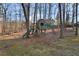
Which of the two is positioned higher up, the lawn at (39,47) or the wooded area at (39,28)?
the wooded area at (39,28)

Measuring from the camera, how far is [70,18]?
3057 millimetres

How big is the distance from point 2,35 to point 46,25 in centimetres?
40

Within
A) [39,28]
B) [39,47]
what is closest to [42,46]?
[39,47]

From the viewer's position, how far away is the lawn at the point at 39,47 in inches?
120

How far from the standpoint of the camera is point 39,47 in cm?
306

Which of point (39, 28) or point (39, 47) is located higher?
point (39, 28)

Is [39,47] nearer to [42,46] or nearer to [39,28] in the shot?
[42,46]

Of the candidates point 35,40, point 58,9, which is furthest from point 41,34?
point 58,9

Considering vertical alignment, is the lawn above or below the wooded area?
below

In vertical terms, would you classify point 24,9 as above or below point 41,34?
above

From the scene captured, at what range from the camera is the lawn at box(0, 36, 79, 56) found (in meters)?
3.05

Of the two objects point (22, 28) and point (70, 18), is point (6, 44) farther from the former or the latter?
point (70, 18)

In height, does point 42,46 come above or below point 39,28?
below

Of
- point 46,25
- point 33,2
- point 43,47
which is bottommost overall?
point 43,47
